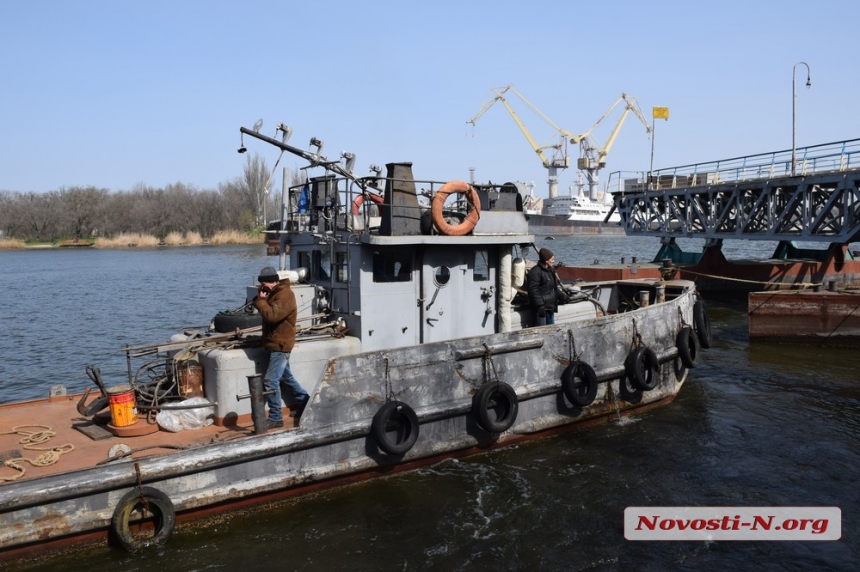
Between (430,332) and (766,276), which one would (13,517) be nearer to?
(430,332)

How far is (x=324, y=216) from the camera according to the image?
9250 mm

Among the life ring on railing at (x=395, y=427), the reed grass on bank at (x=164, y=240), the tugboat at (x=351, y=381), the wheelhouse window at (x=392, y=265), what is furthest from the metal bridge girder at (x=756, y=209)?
the reed grass on bank at (x=164, y=240)

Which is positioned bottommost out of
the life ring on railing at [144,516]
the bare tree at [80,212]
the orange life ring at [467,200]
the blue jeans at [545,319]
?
the life ring on railing at [144,516]

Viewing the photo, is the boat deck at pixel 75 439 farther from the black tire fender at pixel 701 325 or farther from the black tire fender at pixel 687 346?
the black tire fender at pixel 701 325

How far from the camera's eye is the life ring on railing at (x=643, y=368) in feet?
32.8

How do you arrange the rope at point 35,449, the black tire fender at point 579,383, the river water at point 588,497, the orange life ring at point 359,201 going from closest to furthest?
the rope at point 35,449, the river water at point 588,497, the orange life ring at point 359,201, the black tire fender at point 579,383

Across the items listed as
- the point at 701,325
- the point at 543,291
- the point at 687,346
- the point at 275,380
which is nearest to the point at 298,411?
the point at 275,380

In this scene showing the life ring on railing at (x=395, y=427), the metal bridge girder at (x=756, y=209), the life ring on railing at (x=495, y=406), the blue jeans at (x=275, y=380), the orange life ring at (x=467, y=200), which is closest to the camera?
the blue jeans at (x=275, y=380)

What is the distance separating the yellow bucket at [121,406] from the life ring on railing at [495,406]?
4.07 m

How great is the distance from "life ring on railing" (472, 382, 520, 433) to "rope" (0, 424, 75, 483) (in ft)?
15.3

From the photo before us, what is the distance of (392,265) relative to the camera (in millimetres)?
8672

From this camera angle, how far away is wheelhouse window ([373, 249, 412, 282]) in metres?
8.54

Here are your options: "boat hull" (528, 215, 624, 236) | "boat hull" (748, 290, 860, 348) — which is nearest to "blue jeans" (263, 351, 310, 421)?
"boat hull" (748, 290, 860, 348)

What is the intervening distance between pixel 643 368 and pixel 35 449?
8.33m
